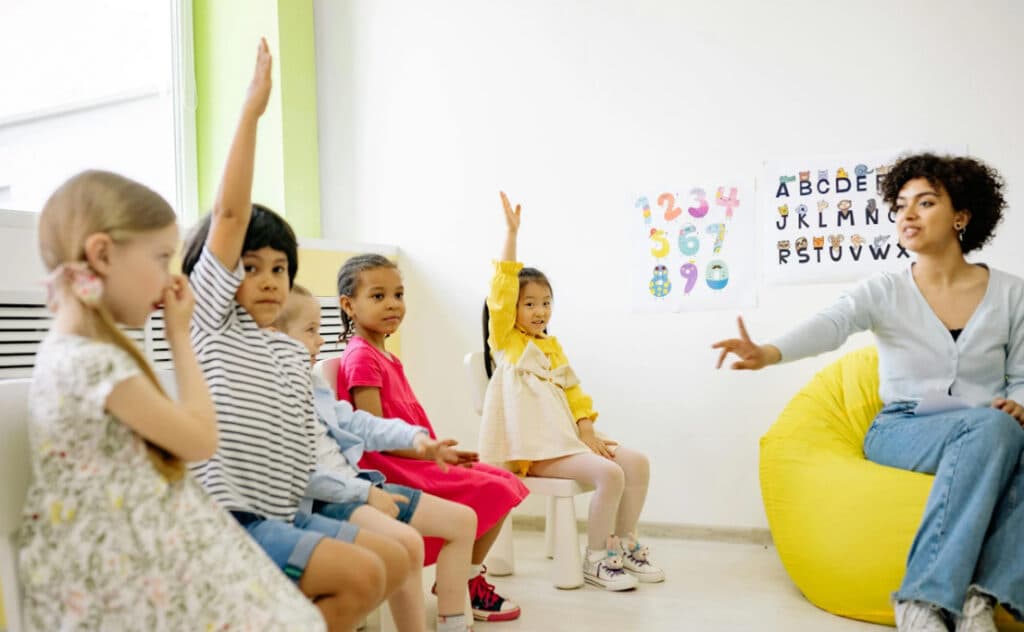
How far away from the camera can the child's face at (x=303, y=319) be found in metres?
1.97

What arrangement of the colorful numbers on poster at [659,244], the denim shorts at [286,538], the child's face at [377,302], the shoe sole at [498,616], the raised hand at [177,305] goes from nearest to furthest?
the raised hand at [177,305], the denim shorts at [286,538], the child's face at [377,302], the shoe sole at [498,616], the colorful numbers on poster at [659,244]

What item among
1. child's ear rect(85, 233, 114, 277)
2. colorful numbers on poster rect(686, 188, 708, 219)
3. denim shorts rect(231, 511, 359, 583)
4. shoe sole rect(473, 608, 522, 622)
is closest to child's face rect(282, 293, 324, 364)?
denim shorts rect(231, 511, 359, 583)

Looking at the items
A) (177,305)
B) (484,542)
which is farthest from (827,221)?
(177,305)

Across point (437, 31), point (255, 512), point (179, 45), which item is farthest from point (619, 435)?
point (179, 45)

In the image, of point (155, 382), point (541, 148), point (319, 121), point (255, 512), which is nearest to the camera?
point (155, 382)

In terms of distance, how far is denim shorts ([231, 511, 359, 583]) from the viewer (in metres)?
1.44

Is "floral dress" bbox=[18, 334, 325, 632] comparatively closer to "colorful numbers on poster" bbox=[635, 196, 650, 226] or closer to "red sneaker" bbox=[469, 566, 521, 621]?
"red sneaker" bbox=[469, 566, 521, 621]

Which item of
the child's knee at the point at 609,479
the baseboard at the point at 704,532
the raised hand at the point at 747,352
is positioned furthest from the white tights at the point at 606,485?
the raised hand at the point at 747,352

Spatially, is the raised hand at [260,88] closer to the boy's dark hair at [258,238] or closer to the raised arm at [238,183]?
the raised arm at [238,183]

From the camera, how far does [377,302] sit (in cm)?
222

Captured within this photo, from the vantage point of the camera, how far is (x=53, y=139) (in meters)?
3.24

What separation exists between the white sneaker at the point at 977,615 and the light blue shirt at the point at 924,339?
0.52 m

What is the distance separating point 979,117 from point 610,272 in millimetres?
1252

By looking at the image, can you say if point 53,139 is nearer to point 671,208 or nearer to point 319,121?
point 319,121
